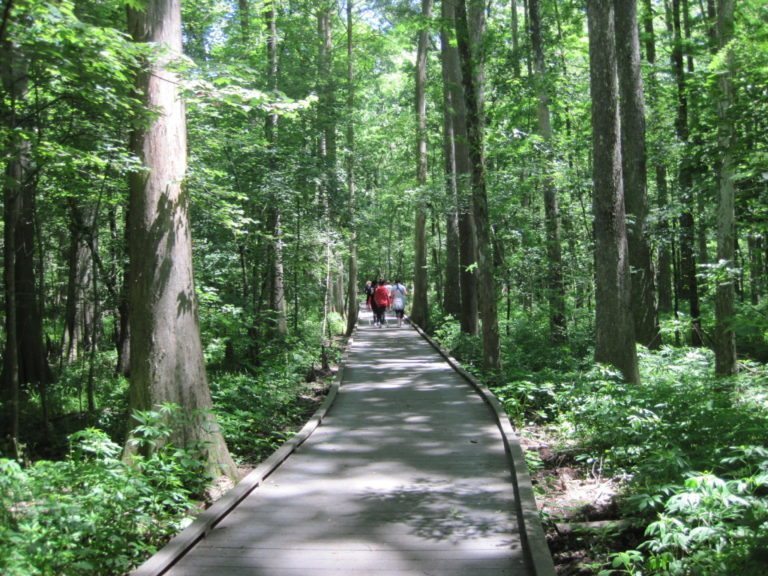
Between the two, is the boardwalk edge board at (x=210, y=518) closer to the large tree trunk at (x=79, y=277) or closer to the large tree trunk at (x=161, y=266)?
the large tree trunk at (x=161, y=266)

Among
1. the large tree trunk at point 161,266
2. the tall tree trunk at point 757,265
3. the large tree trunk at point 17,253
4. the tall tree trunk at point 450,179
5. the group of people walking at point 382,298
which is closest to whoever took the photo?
the large tree trunk at point 17,253

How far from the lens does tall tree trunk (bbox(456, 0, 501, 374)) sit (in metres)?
11.1

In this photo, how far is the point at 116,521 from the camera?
14.2 ft

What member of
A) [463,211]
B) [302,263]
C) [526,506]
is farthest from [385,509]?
[463,211]

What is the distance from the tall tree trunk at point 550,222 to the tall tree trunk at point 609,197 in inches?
183

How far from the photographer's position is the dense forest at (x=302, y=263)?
4.63 meters

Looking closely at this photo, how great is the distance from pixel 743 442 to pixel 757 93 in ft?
10.9

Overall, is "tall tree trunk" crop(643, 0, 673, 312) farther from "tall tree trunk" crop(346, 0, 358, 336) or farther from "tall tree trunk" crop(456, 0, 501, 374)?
"tall tree trunk" crop(346, 0, 358, 336)

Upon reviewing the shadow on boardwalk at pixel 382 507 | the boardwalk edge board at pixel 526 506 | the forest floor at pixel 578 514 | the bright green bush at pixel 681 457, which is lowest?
the forest floor at pixel 578 514

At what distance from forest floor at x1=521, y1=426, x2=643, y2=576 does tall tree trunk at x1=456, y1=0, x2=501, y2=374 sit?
474 cm

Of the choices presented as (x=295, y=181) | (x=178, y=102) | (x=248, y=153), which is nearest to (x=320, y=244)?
(x=295, y=181)

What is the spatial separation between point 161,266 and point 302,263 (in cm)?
897

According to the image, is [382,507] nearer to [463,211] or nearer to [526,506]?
[526,506]

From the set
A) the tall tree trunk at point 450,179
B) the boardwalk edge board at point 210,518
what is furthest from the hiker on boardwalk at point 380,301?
the boardwalk edge board at point 210,518
